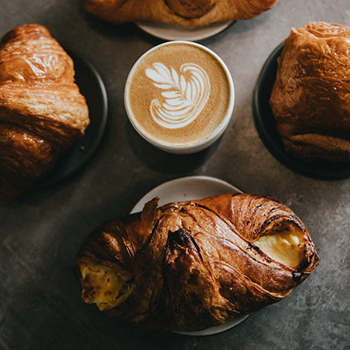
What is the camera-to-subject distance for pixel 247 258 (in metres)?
1.17

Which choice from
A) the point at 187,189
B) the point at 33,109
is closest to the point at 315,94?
the point at 187,189

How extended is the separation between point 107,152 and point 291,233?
2.72 ft

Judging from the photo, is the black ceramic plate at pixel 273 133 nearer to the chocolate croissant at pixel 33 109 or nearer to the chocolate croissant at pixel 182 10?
the chocolate croissant at pixel 182 10

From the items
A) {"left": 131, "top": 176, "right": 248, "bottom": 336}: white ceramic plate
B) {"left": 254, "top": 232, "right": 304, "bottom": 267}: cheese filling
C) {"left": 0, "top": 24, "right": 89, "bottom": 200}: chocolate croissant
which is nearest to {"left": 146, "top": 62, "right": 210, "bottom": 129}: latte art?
{"left": 131, "top": 176, "right": 248, "bottom": 336}: white ceramic plate

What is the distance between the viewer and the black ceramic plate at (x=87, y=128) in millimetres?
1519

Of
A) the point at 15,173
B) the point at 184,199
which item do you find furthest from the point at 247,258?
the point at 15,173

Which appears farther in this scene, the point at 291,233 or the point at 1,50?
the point at 1,50

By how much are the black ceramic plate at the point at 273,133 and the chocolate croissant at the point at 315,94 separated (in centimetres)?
5

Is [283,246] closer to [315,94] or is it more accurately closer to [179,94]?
[315,94]

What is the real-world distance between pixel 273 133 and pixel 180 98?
43 centimetres

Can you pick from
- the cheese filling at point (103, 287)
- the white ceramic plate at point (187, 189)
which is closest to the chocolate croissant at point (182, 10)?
the white ceramic plate at point (187, 189)

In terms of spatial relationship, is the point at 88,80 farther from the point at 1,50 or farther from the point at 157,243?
the point at 157,243

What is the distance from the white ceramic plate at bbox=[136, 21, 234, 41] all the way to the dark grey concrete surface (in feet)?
0.32

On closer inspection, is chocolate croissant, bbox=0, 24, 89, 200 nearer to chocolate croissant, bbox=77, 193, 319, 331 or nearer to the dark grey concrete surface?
the dark grey concrete surface
